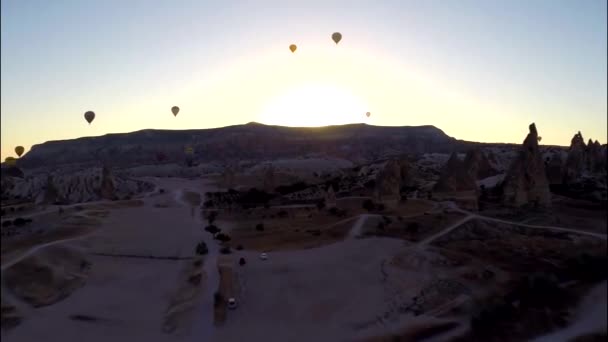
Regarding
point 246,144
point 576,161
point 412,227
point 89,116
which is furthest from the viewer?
point 246,144

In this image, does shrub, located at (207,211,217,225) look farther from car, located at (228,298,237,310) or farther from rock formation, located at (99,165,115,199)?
car, located at (228,298,237,310)

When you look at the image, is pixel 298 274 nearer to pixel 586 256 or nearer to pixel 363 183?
pixel 586 256

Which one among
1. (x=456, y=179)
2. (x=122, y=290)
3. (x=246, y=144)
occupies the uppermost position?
(x=246, y=144)

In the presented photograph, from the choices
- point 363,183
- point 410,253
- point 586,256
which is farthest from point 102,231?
point 586,256

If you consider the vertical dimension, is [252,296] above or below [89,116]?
below

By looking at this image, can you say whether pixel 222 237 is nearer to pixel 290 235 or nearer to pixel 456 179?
pixel 290 235

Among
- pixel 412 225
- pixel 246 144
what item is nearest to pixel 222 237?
pixel 412 225

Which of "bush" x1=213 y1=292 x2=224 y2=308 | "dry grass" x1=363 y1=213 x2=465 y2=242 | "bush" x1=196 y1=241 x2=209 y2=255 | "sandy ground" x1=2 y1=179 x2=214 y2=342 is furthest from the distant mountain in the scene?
"bush" x1=213 y1=292 x2=224 y2=308
